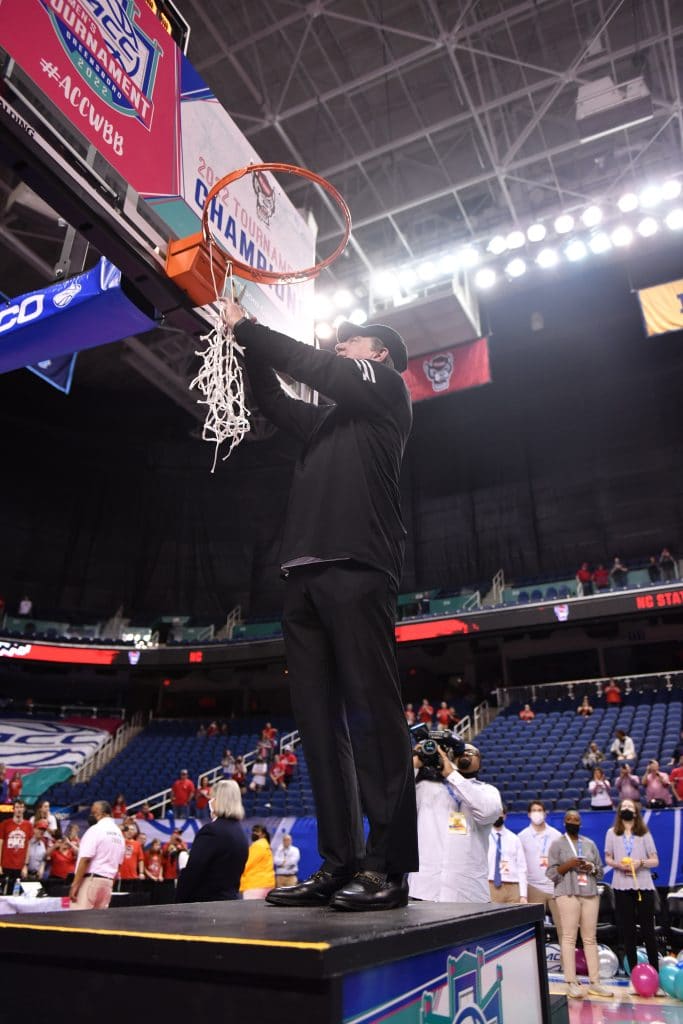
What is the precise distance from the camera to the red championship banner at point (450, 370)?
15.8m

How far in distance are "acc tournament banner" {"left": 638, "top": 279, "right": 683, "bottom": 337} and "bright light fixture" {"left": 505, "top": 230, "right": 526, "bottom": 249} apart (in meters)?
2.74

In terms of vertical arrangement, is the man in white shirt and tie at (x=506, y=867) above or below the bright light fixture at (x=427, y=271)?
below

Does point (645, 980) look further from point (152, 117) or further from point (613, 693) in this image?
point (613, 693)

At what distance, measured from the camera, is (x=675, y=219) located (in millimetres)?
12930

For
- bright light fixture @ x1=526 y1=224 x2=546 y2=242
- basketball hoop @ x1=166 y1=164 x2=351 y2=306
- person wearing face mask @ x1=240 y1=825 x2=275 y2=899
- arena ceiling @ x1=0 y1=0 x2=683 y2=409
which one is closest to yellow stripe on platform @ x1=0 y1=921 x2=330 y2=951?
basketball hoop @ x1=166 y1=164 x2=351 y2=306

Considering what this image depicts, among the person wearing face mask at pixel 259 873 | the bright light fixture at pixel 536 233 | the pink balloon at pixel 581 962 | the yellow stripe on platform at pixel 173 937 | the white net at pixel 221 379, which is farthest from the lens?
the bright light fixture at pixel 536 233

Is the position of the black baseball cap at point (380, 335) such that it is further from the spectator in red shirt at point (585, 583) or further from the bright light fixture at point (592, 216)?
the spectator in red shirt at point (585, 583)

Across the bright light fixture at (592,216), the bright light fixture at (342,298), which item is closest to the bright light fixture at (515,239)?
the bright light fixture at (592,216)

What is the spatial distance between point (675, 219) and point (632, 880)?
11.6m

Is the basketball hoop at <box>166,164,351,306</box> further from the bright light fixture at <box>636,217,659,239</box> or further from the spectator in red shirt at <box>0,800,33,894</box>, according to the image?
the bright light fixture at <box>636,217,659,239</box>

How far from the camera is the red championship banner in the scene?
621 inches

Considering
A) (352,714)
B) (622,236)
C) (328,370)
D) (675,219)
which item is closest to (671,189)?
(675,219)

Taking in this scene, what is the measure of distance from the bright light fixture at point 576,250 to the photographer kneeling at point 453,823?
41.2 ft

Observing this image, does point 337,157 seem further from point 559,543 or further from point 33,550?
point 33,550
